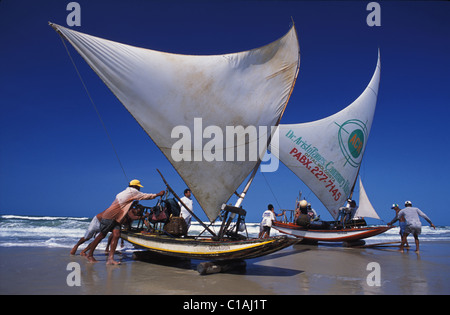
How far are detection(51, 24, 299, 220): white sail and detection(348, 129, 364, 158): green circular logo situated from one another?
10311 millimetres

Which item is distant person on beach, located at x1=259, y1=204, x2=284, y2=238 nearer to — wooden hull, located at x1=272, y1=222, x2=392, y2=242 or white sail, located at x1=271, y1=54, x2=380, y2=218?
wooden hull, located at x1=272, y1=222, x2=392, y2=242

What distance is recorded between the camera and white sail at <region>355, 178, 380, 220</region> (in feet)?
47.8

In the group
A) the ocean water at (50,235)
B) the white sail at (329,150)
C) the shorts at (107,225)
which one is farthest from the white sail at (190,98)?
the white sail at (329,150)

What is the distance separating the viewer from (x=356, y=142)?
16297 mm

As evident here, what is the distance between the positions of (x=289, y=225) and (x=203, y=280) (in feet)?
29.1

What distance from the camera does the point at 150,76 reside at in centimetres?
675

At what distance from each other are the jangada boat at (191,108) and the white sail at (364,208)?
9.77m

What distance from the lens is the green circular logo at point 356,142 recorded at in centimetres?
1608

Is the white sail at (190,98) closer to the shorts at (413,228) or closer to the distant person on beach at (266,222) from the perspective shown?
the distant person on beach at (266,222)

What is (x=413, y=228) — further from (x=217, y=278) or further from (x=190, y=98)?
(x=190, y=98)

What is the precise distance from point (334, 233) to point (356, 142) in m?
6.11

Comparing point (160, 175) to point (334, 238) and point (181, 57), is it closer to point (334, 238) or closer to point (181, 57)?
point (181, 57)

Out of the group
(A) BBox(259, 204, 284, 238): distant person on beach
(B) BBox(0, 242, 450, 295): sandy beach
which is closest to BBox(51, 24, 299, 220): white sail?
(B) BBox(0, 242, 450, 295): sandy beach
